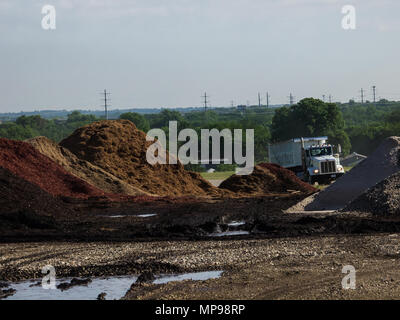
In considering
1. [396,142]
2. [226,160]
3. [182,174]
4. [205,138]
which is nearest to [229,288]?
[396,142]

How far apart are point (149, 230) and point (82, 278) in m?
7.23

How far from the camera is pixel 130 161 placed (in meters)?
46.5

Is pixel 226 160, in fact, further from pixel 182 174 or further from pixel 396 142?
pixel 396 142

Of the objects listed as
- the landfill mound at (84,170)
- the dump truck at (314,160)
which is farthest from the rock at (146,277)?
the dump truck at (314,160)

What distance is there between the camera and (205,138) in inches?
4574

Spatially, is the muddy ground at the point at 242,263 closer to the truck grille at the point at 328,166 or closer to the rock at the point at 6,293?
the rock at the point at 6,293

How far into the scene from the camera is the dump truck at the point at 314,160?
4966cm

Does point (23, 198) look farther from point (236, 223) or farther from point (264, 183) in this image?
point (264, 183)

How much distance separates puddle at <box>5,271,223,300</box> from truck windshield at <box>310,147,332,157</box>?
→ 35.7 meters

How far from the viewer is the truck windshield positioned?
5076 centimetres

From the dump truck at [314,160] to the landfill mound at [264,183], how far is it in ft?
9.49

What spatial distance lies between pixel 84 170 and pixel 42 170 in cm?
481

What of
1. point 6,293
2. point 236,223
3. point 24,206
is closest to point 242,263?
point 6,293

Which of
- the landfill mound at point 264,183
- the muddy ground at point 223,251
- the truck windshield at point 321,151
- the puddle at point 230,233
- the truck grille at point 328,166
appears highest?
the truck windshield at point 321,151
